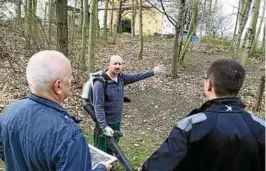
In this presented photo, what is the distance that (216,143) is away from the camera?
92.4 inches

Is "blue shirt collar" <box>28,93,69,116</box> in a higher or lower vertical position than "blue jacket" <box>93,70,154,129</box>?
higher

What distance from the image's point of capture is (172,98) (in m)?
12.1

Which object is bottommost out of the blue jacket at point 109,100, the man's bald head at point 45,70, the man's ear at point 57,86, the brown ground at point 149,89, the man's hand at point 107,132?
the brown ground at point 149,89

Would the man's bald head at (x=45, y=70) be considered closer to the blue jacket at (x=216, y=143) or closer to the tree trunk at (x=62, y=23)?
the blue jacket at (x=216, y=143)

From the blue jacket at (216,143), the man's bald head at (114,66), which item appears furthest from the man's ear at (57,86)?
the man's bald head at (114,66)

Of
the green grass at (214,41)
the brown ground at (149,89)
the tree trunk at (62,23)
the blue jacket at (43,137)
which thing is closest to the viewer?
the blue jacket at (43,137)

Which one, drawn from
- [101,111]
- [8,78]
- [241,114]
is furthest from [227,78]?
[8,78]

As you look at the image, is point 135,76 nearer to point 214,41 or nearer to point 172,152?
point 172,152

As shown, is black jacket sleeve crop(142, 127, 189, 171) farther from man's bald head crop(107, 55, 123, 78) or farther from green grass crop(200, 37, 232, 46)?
green grass crop(200, 37, 232, 46)

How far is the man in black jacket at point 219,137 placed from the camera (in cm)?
235

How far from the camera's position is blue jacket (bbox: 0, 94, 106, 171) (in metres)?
2.18

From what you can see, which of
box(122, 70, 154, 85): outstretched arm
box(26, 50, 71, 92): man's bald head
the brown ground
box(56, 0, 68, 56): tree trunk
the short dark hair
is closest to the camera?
box(26, 50, 71, 92): man's bald head

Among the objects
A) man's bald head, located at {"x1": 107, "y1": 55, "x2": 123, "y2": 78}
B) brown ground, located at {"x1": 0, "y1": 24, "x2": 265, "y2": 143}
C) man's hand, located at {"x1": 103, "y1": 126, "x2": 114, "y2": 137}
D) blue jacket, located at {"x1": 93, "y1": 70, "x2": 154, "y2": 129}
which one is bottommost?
brown ground, located at {"x1": 0, "y1": 24, "x2": 265, "y2": 143}

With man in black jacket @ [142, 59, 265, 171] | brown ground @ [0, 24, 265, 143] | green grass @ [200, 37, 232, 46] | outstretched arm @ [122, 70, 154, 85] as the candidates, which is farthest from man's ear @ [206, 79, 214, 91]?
green grass @ [200, 37, 232, 46]
